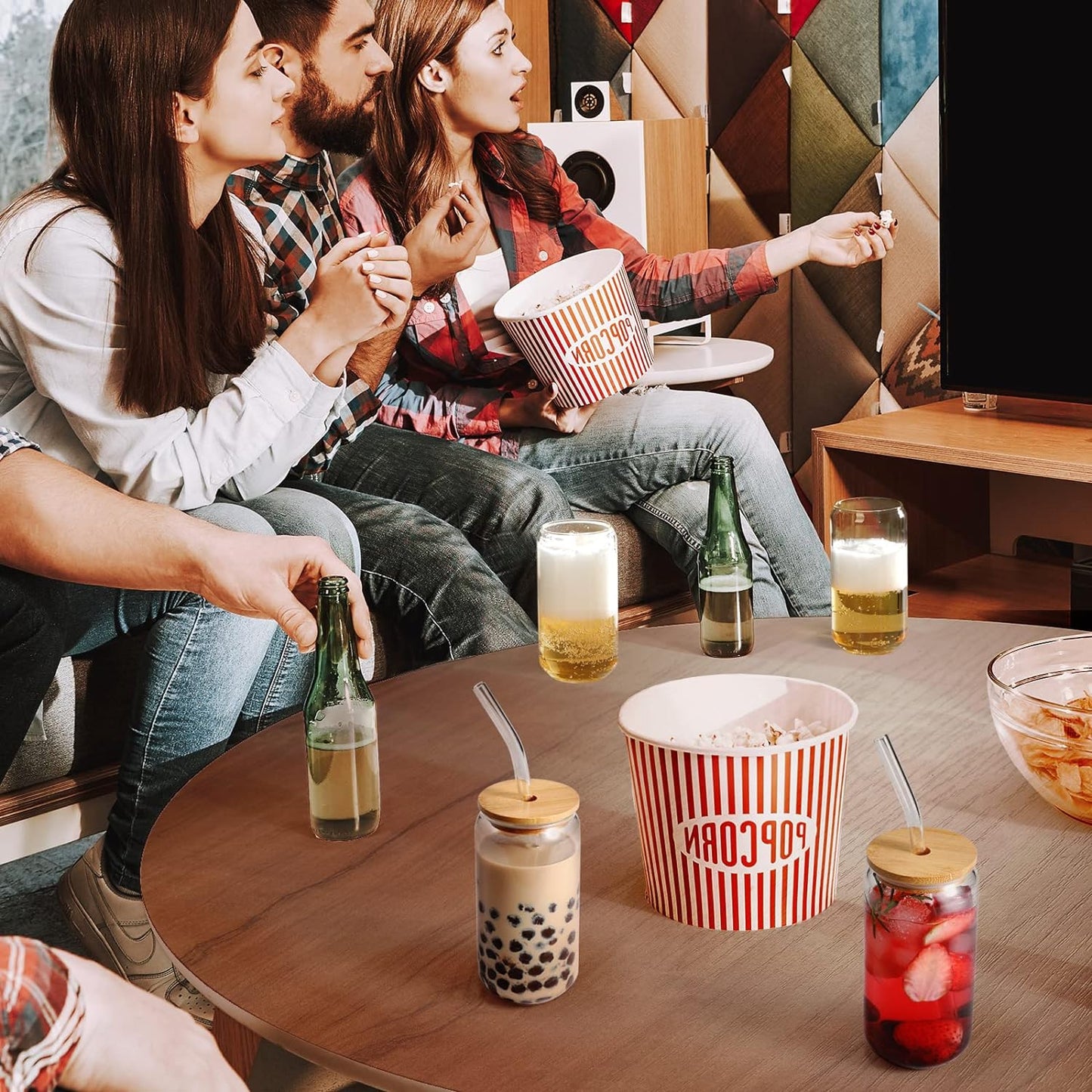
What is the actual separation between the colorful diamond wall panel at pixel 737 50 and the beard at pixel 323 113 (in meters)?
1.13

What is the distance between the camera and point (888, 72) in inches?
120

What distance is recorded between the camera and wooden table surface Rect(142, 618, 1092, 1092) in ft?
2.36

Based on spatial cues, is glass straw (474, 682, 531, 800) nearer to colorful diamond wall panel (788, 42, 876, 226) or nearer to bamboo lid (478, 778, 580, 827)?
bamboo lid (478, 778, 580, 827)

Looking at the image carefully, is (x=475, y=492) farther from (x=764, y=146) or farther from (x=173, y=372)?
(x=764, y=146)

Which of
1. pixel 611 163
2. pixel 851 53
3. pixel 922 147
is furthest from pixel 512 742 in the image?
pixel 851 53

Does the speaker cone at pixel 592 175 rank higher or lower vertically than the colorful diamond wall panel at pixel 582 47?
lower

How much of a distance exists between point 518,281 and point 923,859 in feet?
6.46

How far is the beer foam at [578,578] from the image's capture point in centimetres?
125

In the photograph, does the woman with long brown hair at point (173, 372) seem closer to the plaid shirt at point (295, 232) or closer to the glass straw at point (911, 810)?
the plaid shirt at point (295, 232)

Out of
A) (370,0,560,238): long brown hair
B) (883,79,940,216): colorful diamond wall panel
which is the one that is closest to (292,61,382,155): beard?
(370,0,560,238): long brown hair

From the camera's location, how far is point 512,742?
32.7 inches

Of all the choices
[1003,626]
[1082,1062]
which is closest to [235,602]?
[1003,626]

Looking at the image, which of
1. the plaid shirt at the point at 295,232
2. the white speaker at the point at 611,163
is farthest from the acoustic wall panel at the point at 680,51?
the plaid shirt at the point at 295,232

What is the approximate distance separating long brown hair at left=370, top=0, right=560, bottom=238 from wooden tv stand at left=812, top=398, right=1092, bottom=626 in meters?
0.77
